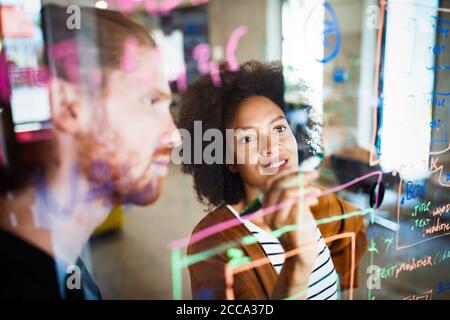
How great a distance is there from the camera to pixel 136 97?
97 cm

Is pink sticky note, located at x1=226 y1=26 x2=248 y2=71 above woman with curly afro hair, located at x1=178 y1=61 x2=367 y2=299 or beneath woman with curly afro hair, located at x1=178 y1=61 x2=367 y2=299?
above

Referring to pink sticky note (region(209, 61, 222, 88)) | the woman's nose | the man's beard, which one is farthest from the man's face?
the woman's nose

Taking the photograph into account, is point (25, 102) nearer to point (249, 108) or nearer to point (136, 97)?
point (136, 97)

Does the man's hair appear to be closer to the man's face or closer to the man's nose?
the man's face

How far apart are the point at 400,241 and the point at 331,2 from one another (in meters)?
0.79

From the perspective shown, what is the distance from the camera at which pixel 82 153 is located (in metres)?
0.95

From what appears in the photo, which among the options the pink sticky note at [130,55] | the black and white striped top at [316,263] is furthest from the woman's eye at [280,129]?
the pink sticky note at [130,55]

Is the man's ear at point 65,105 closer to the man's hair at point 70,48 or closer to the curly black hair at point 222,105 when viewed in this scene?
the man's hair at point 70,48

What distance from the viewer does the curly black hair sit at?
1.01m

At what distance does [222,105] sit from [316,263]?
54 cm

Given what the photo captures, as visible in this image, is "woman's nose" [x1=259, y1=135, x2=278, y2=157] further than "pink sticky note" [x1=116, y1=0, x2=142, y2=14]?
Yes

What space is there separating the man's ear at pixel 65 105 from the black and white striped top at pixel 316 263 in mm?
443

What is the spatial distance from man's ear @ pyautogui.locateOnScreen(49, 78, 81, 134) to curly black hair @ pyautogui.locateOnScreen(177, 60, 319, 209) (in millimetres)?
238

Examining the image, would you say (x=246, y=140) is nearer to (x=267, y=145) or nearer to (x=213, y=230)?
(x=267, y=145)
